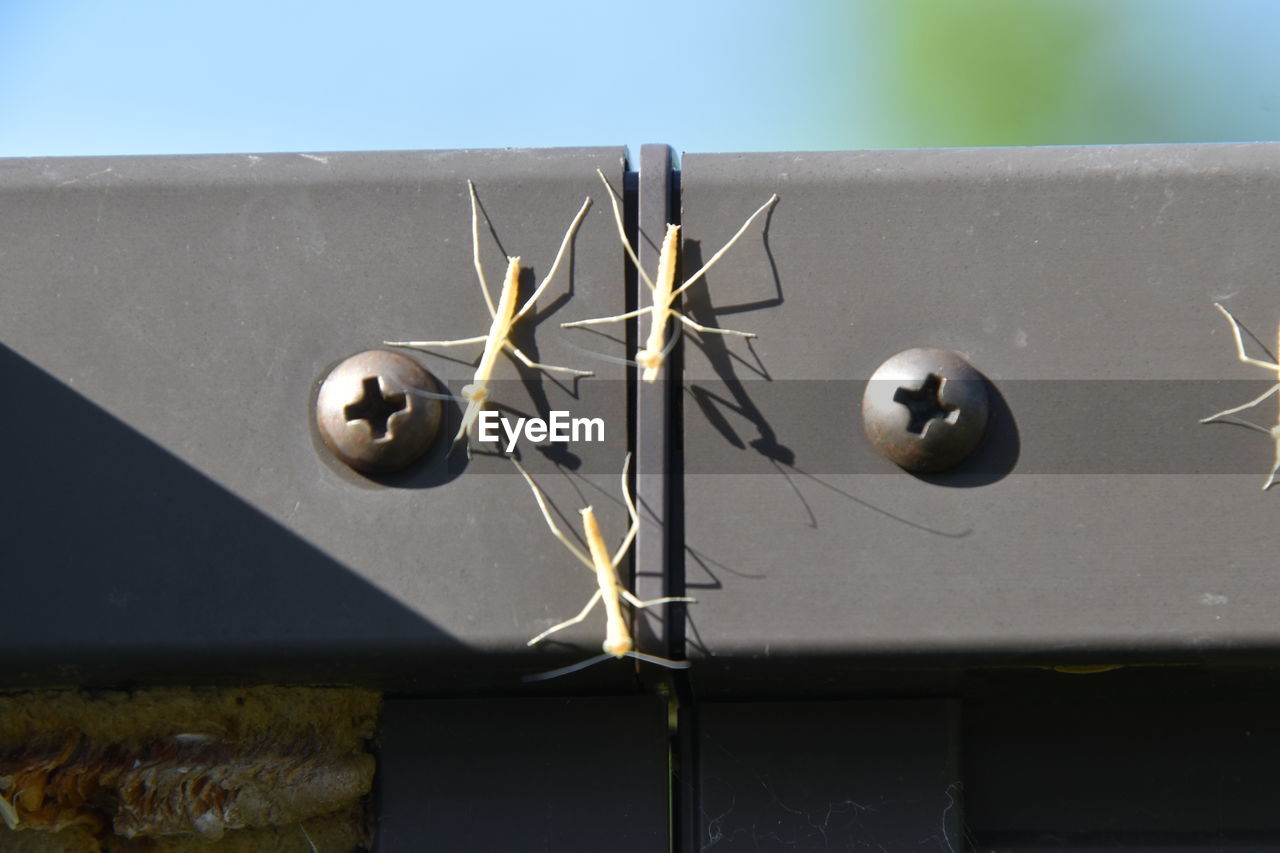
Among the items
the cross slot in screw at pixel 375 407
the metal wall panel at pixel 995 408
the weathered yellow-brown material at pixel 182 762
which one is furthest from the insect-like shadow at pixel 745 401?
the weathered yellow-brown material at pixel 182 762

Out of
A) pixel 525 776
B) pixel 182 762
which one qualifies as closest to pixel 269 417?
pixel 182 762

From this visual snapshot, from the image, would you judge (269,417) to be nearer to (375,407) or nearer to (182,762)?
(375,407)

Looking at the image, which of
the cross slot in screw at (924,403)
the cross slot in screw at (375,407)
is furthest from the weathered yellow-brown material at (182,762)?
the cross slot in screw at (924,403)

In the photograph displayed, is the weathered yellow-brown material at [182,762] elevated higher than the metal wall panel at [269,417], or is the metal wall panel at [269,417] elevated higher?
the metal wall panel at [269,417]

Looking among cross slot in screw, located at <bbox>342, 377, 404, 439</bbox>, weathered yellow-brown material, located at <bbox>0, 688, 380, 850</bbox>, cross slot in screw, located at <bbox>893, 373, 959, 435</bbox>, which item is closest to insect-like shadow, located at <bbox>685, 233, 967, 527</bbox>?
cross slot in screw, located at <bbox>893, 373, 959, 435</bbox>

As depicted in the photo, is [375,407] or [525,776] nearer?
[375,407]

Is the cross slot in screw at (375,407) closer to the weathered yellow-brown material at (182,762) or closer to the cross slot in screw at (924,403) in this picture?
the weathered yellow-brown material at (182,762)

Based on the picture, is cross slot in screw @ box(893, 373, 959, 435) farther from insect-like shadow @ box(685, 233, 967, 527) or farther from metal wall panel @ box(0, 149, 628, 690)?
metal wall panel @ box(0, 149, 628, 690)

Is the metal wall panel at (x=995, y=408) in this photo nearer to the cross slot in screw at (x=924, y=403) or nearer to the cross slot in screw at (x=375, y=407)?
the cross slot in screw at (x=924, y=403)

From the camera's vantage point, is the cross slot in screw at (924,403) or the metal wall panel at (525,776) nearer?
the cross slot in screw at (924,403)

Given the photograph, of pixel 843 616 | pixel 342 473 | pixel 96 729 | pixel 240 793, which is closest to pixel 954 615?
pixel 843 616

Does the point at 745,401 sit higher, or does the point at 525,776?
the point at 745,401

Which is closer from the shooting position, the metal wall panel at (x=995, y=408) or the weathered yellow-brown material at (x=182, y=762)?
the metal wall panel at (x=995, y=408)
